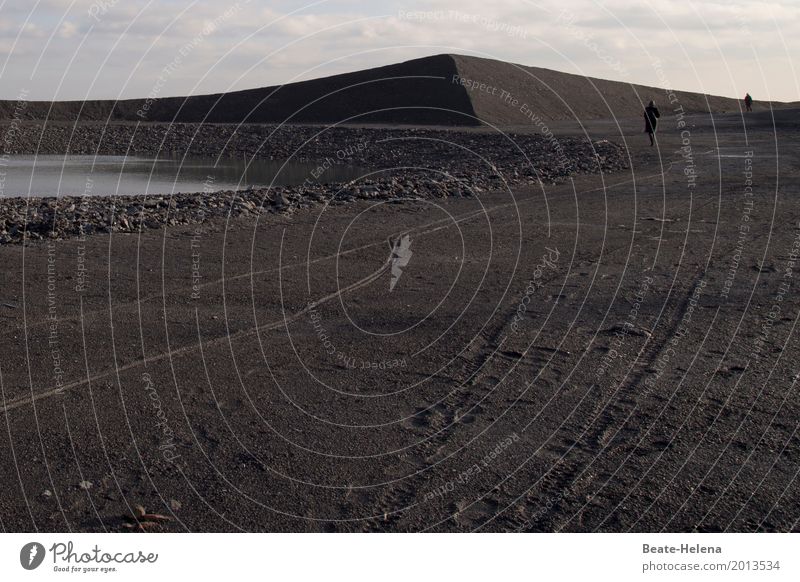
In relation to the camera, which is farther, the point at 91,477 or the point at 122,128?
the point at 122,128

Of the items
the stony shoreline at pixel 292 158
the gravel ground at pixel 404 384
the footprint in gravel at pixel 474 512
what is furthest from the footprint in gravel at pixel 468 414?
the stony shoreline at pixel 292 158

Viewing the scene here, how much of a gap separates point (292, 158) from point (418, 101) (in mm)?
19154

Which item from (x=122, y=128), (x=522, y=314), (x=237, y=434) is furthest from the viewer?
(x=122, y=128)

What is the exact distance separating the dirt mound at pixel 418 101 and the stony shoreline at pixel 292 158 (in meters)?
3.01

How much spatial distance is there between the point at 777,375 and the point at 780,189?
13215 mm

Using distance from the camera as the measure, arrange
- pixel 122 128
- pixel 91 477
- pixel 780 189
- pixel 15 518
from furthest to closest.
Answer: pixel 122 128 → pixel 780 189 → pixel 91 477 → pixel 15 518

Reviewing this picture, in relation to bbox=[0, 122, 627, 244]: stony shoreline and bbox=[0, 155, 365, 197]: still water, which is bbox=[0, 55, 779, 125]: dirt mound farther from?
bbox=[0, 155, 365, 197]: still water

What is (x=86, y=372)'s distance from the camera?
23.6 ft

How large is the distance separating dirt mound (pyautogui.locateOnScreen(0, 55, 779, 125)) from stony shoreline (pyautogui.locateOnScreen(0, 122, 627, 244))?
3014mm

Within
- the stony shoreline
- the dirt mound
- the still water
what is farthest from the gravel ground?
the dirt mound

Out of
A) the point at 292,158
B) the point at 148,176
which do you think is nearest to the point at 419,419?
the point at 148,176

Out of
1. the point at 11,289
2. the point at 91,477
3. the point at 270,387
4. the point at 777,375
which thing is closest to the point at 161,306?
the point at 11,289

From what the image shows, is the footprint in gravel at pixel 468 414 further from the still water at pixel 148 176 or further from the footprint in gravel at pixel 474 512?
the still water at pixel 148 176

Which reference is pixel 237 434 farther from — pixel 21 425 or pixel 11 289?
pixel 11 289
